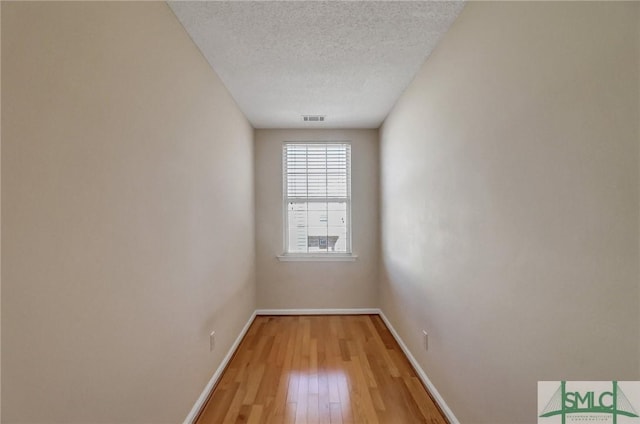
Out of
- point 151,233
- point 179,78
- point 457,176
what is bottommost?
Result: point 151,233

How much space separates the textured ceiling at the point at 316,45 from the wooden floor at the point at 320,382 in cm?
257

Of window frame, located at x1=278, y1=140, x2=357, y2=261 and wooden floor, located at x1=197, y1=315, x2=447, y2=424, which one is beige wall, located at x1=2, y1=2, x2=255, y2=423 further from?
window frame, located at x1=278, y1=140, x2=357, y2=261

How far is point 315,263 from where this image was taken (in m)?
3.86

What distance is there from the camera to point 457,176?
169 centimetres

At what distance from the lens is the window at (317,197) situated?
3.91 meters

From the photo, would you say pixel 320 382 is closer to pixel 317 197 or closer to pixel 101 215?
pixel 101 215

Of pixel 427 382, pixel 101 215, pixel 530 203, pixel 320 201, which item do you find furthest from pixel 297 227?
pixel 530 203

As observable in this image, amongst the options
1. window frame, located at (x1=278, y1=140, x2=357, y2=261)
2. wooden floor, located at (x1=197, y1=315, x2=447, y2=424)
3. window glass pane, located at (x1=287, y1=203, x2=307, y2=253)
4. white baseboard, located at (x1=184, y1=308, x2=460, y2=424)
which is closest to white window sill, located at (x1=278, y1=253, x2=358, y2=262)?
window frame, located at (x1=278, y1=140, x2=357, y2=261)

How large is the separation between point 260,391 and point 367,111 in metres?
2.98

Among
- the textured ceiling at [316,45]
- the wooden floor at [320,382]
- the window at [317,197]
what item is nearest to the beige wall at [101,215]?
the textured ceiling at [316,45]

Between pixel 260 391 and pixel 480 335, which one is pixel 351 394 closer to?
pixel 260 391

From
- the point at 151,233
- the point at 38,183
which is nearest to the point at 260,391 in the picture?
the point at 151,233

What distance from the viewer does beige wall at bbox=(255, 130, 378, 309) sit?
12.6 feet

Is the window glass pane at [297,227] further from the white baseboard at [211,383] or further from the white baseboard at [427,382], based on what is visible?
the white baseboard at [427,382]
